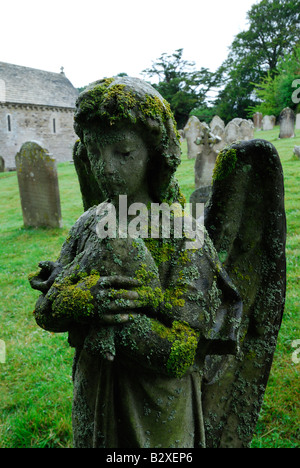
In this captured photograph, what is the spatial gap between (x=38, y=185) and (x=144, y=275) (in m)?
8.42

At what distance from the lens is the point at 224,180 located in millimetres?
1910

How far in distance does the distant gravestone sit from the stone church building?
22.0m

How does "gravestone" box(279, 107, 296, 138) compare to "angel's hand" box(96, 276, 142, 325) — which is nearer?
"angel's hand" box(96, 276, 142, 325)

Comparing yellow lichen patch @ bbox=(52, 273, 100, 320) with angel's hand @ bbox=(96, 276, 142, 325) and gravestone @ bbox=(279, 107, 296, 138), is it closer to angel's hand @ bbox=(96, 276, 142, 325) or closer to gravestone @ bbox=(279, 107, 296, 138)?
angel's hand @ bbox=(96, 276, 142, 325)

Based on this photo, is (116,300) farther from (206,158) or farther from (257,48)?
(257,48)

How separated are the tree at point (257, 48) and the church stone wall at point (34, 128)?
17244 mm

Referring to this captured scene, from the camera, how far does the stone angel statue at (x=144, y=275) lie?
55.7 inches

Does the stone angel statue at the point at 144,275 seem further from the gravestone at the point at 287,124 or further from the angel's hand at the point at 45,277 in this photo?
the gravestone at the point at 287,124

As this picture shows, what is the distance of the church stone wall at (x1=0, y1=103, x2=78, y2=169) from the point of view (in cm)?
3077

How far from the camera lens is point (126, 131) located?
1.43 metres

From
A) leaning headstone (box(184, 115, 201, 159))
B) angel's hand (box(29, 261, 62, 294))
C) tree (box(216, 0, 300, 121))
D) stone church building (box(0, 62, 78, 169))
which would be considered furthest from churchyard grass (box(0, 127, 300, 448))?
tree (box(216, 0, 300, 121))

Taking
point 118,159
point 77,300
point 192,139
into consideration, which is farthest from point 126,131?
point 192,139
